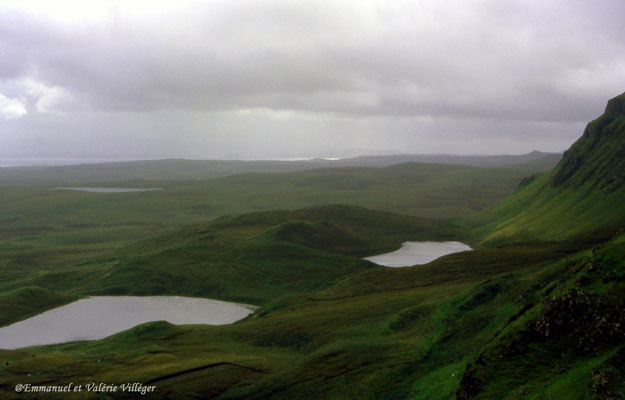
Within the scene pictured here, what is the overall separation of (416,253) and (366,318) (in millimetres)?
83992

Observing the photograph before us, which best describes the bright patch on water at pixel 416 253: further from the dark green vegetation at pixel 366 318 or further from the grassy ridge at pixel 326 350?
the grassy ridge at pixel 326 350

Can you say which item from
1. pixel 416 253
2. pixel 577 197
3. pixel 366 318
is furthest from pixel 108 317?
pixel 577 197

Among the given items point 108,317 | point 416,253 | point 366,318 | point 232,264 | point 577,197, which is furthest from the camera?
point 416,253

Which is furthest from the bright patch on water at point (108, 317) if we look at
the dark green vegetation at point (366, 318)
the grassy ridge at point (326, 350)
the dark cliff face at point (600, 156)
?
the dark cliff face at point (600, 156)

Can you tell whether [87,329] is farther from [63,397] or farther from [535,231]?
[535,231]

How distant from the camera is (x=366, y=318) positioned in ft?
190

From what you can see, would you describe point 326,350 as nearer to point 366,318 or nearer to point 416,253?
point 366,318

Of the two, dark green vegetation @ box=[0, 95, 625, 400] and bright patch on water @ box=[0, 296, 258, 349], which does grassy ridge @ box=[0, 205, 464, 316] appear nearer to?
dark green vegetation @ box=[0, 95, 625, 400]

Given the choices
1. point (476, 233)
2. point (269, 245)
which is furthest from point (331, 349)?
point (476, 233)

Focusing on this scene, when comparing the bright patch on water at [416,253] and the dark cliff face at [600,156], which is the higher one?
the dark cliff face at [600,156]

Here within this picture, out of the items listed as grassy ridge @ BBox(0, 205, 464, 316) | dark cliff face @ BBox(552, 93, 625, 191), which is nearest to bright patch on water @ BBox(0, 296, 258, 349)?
grassy ridge @ BBox(0, 205, 464, 316)

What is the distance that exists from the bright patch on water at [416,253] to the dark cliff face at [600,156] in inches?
1466

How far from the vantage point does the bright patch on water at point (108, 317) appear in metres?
71.2

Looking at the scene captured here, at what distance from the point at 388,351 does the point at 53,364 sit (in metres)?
31.0
